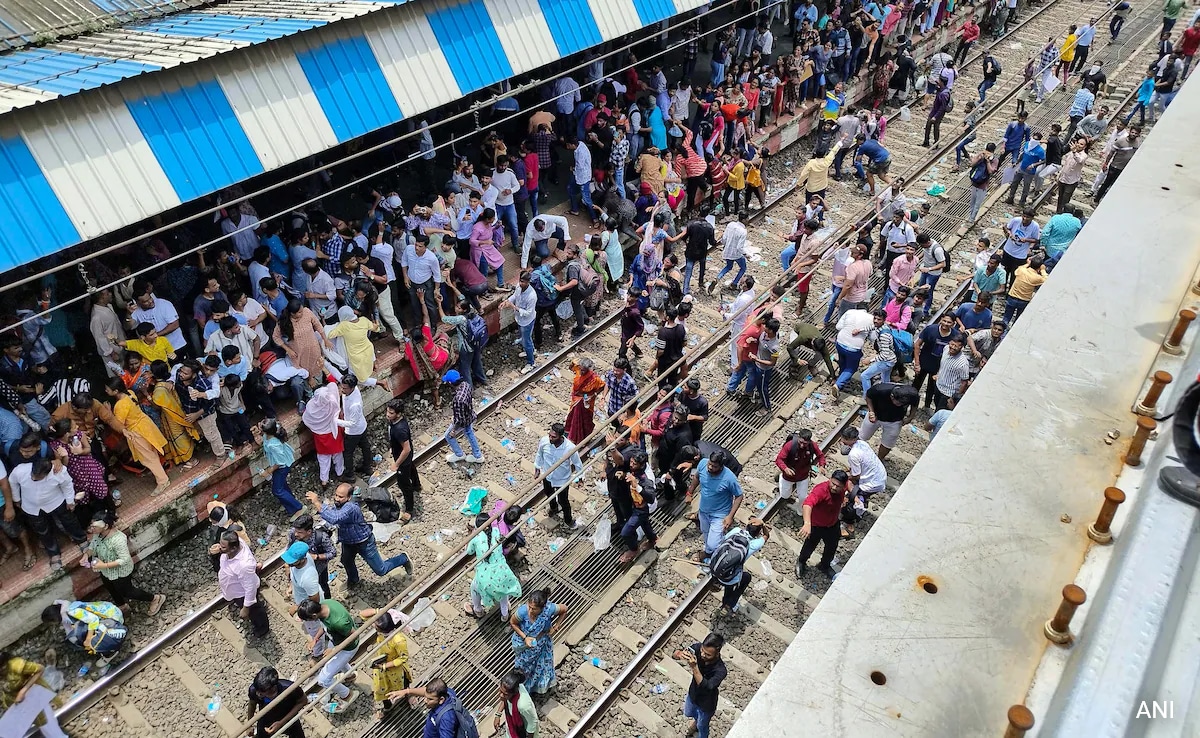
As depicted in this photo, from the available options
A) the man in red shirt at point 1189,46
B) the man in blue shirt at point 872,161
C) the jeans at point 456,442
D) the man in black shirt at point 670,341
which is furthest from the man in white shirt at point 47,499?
the man in red shirt at point 1189,46

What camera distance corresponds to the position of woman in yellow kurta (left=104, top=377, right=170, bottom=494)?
30.7 feet

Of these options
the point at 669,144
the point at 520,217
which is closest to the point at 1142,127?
Answer: the point at 669,144

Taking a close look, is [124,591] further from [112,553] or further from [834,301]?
[834,301]

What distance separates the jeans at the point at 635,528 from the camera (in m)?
9.52

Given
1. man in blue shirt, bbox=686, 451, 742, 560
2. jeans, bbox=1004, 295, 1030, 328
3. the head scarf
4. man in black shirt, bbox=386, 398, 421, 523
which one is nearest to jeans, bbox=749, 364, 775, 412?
man in blue shirt, bbox=686, 451, 742, 560

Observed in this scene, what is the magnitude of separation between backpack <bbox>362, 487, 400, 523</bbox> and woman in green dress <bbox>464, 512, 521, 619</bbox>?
1226 millimetres

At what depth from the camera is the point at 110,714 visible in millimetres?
8414

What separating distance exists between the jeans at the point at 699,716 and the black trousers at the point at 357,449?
17.0ft

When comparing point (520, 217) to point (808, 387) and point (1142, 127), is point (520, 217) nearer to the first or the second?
point (808, 387)

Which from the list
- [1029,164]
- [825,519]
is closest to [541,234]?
[825,519]

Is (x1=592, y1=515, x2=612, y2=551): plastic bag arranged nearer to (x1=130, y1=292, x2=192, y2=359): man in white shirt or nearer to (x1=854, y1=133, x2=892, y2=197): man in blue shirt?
(x1=130, y1=292, x2=192, y2=359): man in white shirt

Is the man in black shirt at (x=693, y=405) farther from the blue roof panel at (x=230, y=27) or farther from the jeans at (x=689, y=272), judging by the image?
the blue roof panel at (x=230, y=27)

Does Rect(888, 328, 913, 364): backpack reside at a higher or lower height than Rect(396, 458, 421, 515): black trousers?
lower

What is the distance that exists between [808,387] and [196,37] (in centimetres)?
933
